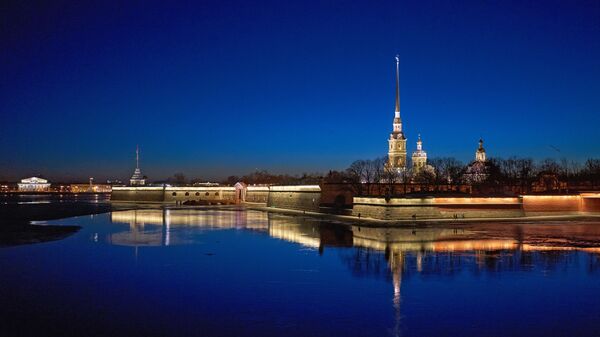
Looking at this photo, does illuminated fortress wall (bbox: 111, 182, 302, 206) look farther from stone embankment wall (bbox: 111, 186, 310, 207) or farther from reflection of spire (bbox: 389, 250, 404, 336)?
reflection of spire (bbox: 389, 250, 404, 336)

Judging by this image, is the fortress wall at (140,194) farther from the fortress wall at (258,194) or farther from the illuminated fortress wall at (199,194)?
the fortress wall at (258,194)

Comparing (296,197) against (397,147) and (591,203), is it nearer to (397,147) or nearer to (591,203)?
(591,203)

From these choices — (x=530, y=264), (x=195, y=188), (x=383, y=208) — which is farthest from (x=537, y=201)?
(x=195, y=188)

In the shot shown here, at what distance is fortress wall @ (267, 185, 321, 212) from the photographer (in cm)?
7025

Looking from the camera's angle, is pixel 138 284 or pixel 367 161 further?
pixel 367 161

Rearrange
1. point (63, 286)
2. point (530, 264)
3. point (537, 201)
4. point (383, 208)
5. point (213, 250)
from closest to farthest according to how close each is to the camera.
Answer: point (63, 286) → point (530, 264) → point (213, 250) → point (383, 208) → point (537, 201)

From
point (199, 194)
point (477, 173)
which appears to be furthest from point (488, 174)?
point (199, 194)

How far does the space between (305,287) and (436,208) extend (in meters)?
32.1

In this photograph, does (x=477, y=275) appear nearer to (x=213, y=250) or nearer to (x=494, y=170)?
(x=213, y=250)

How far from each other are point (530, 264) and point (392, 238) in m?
11.7

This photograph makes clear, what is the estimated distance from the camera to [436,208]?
49281mm

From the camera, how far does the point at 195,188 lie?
122188 millimetres

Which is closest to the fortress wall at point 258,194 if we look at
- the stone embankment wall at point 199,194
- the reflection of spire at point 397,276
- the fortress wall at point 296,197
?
the stone embankment wall at point 199,194

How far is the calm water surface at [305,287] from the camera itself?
14.3 m
